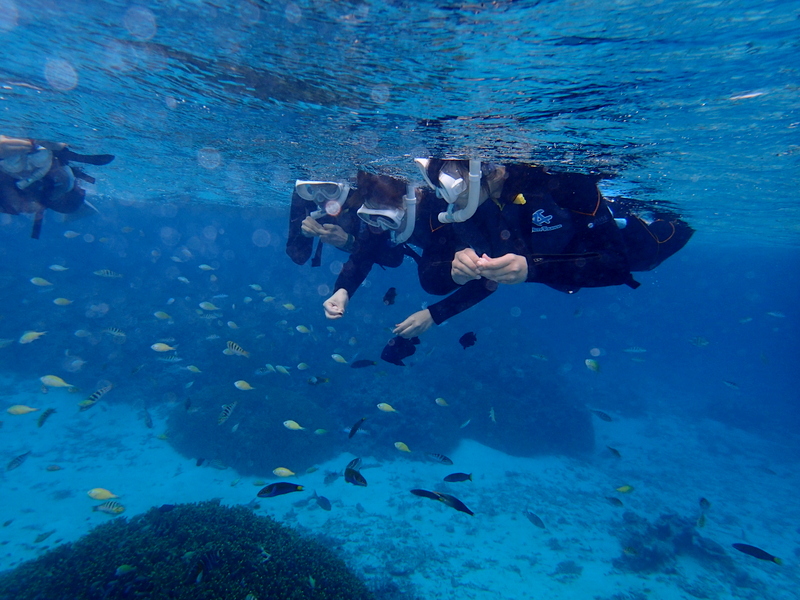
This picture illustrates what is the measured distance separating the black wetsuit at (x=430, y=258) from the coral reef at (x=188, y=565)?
217 inches

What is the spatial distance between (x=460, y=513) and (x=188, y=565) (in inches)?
397

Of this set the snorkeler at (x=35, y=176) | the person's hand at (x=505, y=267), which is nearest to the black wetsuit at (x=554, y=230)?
the person's hand at (x=505, y=267)

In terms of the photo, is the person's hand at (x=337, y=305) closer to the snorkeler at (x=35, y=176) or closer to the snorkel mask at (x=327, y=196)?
the snorkel mask at (x=327, y=196)

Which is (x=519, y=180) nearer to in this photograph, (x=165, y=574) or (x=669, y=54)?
(x=669, y=54)

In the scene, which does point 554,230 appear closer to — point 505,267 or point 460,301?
point 505,267

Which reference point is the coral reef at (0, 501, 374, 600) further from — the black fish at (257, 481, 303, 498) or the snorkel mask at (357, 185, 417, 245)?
the snorkel mask at (357, 185, 417, 245)

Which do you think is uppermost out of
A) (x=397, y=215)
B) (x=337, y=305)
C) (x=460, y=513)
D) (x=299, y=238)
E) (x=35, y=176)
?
(x=397, y=215)

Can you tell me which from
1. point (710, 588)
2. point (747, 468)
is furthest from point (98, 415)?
point (747, 468)

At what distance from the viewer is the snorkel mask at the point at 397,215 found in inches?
169

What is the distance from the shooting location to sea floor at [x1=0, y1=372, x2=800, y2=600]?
10.8m

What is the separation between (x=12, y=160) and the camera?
6.32 meters

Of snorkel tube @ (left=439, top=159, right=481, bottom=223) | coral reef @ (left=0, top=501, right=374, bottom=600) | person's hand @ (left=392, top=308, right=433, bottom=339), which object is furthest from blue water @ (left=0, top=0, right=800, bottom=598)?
coral reef @ (left=0, top=501, right=374, bottom=600)

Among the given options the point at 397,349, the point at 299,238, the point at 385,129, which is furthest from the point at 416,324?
the point at 385,129

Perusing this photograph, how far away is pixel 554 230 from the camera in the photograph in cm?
344
